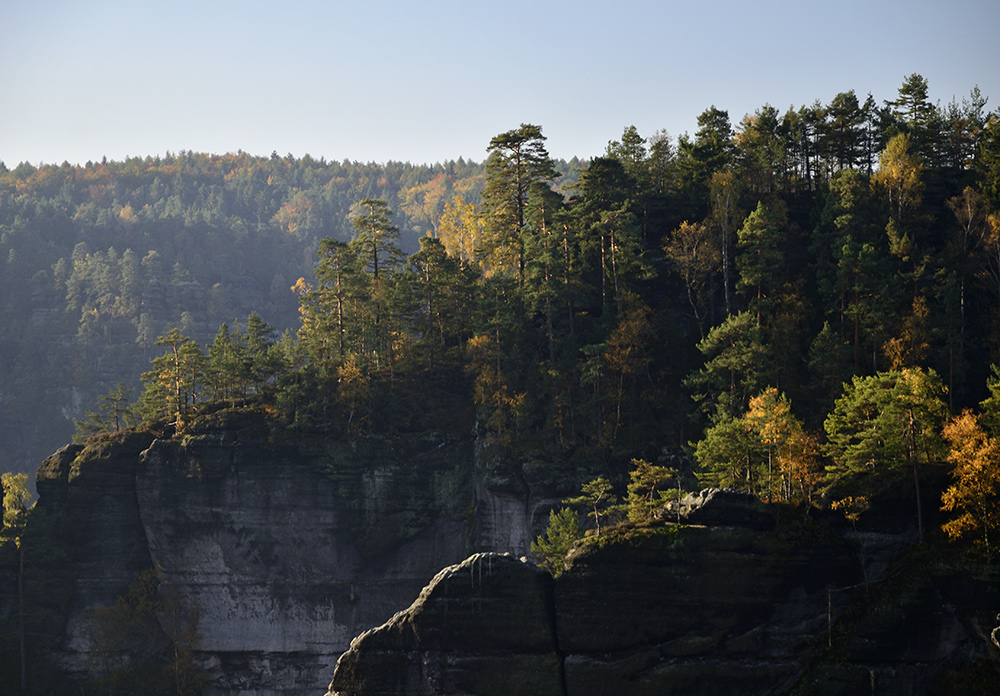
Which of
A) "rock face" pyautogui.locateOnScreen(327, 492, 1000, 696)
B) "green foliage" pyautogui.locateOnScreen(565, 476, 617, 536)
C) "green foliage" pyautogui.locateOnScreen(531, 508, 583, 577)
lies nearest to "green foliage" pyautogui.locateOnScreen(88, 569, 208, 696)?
"rock face" pyautogui.locateOnScreen(327, 492, 1000, 696)

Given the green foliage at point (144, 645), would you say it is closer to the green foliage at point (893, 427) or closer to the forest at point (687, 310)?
the forest at point (687, 310)

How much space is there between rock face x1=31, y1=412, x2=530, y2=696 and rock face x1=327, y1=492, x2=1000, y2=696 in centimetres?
2028

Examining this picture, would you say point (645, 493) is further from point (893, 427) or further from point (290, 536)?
point (290, 536)

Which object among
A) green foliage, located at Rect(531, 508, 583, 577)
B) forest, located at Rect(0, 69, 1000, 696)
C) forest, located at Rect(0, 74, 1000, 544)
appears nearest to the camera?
forest, located at Rect(0, 69, 1000, 696)

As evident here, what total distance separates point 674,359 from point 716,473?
44.4 feet

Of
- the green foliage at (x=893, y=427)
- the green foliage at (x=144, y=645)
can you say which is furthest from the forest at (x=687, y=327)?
the green foliage at (x=144, y=645)

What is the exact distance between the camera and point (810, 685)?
40281 millimetres

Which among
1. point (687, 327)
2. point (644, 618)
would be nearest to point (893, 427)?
point (644, 618)

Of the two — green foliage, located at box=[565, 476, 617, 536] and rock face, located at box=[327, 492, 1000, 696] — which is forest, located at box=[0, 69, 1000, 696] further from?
rock face, located at box=[327, 492, 1000, 696]

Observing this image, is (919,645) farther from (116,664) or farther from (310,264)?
(310,264)

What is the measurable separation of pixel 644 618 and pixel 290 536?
101ft

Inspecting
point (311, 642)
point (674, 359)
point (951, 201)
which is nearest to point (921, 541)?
point (674, 359)

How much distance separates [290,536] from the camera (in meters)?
65.4

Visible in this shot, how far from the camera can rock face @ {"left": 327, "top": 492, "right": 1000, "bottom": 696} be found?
4228 centimetres
